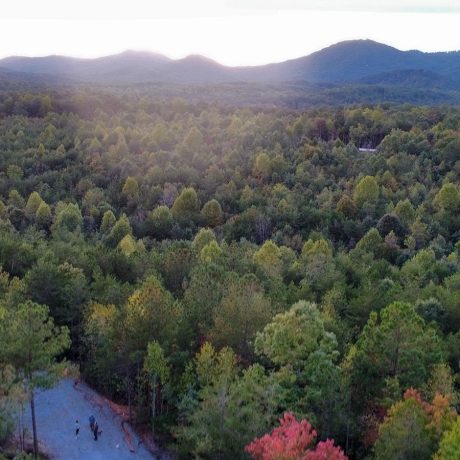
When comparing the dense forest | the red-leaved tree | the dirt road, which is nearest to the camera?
the red-leaved tree

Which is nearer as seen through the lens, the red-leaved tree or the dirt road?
the red-leaved tree

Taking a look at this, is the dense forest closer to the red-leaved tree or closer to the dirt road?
the red-leaved tree

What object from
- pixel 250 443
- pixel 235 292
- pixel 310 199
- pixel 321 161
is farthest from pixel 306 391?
pixel 321 161

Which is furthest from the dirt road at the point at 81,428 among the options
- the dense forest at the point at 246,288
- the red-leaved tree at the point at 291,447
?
the red-leaved tree at the point at 291,447

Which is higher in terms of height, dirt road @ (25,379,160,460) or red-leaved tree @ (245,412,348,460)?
red-leaved tree @ (245,412,348,460)

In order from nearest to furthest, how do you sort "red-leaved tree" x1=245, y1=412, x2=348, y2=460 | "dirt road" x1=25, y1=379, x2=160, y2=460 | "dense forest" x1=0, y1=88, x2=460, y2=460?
"red-leaved tree" x1=245, y1=412, x2=348, y2=460 → "dense forest" x1=0, y1=88, x2=460, y2=460 → "dirt road" x1=25, y1=379, x2=160, y2=460

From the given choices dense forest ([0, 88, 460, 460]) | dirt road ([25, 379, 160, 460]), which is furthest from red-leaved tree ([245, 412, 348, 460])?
dirt road ([25, 379, 160, 460])

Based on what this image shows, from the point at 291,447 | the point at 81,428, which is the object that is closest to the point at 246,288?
the point at 81,428
